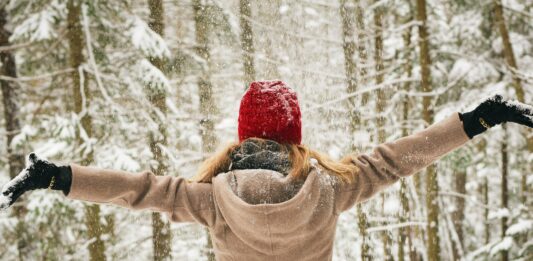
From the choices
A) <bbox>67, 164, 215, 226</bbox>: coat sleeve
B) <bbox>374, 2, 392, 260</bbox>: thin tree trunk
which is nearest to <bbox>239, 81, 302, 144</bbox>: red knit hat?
<bbox>67, 164, 215, 226</bbox>: coat sleeve

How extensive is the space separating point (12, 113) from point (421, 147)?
9.87m

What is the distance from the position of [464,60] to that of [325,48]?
3679 mm

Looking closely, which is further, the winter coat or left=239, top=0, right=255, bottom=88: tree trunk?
left=239, top=0, right=255, bottom=88: tree trunk

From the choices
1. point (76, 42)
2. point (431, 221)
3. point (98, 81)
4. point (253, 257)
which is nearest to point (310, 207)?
point (253, 257)

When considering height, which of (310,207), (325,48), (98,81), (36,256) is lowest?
(36,256)

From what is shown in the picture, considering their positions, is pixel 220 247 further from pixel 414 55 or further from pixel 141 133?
pixel 414 55

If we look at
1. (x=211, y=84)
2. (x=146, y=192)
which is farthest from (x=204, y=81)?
(x=146, y=192)

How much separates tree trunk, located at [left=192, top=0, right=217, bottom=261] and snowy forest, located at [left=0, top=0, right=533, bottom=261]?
0.03 metres

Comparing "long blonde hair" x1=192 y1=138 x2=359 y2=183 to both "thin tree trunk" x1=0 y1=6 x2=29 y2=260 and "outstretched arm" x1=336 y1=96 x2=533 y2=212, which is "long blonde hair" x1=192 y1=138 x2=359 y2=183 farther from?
"thin tree trunk" x1=0 y1=6 x2=29 y2=260

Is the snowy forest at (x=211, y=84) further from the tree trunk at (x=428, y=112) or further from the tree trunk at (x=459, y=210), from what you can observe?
the tree trunk at (x=459, y=210)

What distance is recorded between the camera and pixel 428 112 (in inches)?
374

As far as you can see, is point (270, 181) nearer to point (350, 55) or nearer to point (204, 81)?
point (350, 55)

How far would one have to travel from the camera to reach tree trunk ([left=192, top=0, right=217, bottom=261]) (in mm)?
9539

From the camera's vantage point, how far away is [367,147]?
29.2 ft
